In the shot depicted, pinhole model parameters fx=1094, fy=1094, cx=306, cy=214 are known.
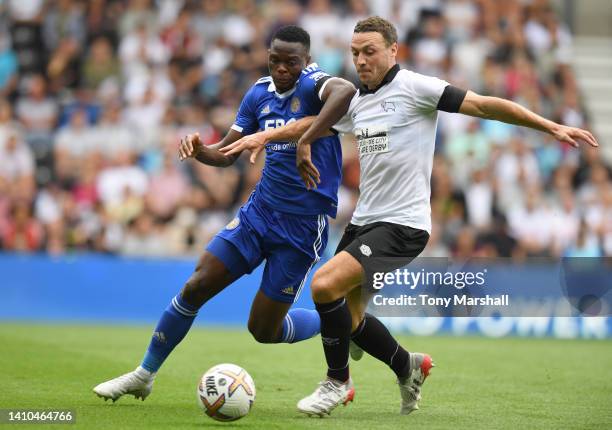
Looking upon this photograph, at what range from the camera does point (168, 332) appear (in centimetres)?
786

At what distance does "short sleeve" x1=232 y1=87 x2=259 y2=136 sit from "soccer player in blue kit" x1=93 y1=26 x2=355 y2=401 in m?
0.04

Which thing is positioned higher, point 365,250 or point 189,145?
point 189,145

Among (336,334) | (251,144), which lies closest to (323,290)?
(336,334)

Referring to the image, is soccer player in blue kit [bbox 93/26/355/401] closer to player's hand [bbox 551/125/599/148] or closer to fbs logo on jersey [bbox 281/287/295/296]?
fbs logo on jersey [bbox 281/287/295/296]

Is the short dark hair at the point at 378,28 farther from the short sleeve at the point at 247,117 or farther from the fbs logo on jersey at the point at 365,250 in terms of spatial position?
the fbs logo on jersey at the point at 365,250

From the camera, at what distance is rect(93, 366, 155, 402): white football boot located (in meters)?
7.72

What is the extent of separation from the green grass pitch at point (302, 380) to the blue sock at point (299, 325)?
0.49m

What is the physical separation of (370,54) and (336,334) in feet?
6.45

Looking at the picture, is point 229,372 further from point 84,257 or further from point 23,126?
point 23,126

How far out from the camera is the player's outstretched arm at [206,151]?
750 cm

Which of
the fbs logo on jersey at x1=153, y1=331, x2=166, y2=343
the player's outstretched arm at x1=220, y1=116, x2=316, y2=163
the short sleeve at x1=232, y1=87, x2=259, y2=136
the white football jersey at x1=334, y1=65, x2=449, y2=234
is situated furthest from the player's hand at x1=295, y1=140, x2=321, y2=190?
the fbs logo on jersey at x1=153, y1=331, x2=166, y2=343

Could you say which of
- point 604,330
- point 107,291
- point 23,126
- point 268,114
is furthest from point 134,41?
point 268,114

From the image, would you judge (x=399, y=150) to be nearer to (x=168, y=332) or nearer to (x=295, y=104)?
(x=295, y=104)

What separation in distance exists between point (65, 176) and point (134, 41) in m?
3.36
